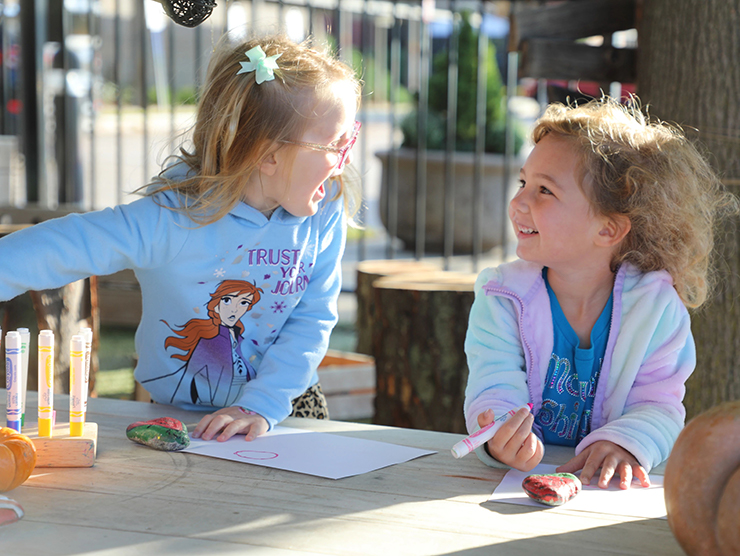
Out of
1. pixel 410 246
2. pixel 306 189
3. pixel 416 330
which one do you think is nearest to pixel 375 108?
pixel 410 246

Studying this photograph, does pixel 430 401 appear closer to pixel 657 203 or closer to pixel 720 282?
pixel 720 282

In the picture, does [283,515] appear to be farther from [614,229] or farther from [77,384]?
[614,229]

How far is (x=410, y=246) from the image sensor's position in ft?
24.3

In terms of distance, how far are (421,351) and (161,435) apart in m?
1.48

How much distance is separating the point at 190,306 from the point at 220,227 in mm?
175

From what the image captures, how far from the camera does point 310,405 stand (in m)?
1.89

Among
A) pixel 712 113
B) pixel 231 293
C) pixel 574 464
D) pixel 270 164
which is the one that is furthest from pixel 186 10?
pixel 712 113

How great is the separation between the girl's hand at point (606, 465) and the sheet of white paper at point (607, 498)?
0.01m

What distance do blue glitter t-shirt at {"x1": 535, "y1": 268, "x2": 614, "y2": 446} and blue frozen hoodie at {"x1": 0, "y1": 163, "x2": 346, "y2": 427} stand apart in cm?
48

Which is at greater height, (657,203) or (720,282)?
(657,203)

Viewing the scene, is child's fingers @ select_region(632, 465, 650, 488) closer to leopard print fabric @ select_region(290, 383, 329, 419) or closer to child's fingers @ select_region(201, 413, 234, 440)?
child's fingers @ select_region(201, 413, 234, 440)

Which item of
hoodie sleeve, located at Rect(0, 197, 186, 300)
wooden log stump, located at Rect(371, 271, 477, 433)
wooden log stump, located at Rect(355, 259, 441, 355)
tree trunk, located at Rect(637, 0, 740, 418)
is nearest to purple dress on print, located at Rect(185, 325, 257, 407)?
hoodie sleeve, located at Rect(0, 197, 186, 300)

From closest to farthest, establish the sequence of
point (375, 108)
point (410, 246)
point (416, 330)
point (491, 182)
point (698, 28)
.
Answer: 1. point (698, 28)
2. point (416, 330)
3. point (491, 182)
4. point (410, 246)
5. point (375, 108)

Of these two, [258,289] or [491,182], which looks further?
[491,182]
